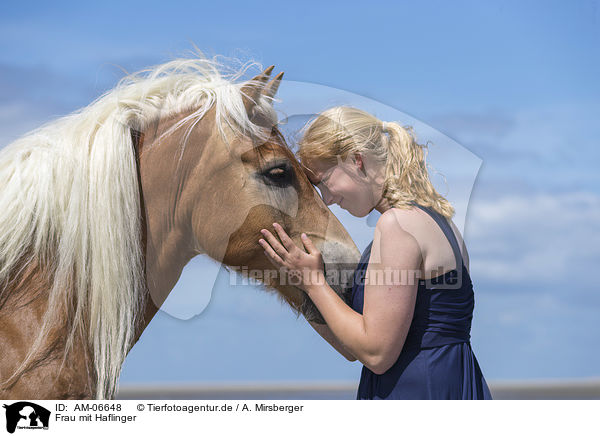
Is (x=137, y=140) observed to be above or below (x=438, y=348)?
above

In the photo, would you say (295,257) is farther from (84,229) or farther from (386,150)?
(84,229)

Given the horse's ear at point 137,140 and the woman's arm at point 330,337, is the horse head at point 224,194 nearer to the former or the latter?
the horse's ear at point 137,140

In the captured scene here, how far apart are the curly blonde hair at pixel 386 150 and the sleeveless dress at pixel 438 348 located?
0.08m

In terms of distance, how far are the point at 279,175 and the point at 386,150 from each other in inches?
16.0

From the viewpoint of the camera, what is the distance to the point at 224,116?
1967mm

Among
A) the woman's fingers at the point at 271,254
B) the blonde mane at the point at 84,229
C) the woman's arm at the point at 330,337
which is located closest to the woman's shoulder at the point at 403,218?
the woman's fingers at the point at 271,254

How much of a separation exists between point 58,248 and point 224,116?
736mm

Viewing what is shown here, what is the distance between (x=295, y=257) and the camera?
1.93 meters

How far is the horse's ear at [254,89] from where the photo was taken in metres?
2.00

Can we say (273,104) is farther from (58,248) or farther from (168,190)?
(58,248)

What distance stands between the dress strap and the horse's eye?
0.48m

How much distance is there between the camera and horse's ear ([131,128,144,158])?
6.36 ft
